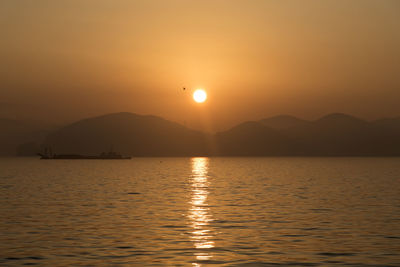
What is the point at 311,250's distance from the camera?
112 ft

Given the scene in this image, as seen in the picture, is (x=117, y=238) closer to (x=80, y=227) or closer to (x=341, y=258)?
(x=80, y=227)

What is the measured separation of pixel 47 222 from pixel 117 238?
11016mm

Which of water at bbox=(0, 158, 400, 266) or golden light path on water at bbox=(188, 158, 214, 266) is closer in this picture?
water at bbox=(0, 158, 400, 266)

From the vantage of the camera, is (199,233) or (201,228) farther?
(201,228)

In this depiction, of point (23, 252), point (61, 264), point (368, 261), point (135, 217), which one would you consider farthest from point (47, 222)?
point (368, 261)

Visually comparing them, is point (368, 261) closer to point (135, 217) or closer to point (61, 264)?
point (61, 264)

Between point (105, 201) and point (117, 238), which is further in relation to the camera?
point (105, 201)

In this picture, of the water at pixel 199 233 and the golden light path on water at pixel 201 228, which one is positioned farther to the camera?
the golden light path on water at pixel 201 228

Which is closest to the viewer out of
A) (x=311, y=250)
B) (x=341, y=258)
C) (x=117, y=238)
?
(x=341, y=258)

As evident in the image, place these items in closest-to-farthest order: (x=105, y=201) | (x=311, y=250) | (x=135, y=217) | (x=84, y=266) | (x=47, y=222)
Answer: (x=84, y=266) < (x=311, y=250) < (x=47, y=222) < (x=135, y=217) < (x=105, y=201)

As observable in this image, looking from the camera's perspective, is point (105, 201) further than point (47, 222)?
Yes

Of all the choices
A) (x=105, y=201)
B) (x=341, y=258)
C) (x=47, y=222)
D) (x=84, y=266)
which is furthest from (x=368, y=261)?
(x=105, y=201)

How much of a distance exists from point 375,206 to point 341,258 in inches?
1265

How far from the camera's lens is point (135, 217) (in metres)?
51.0
